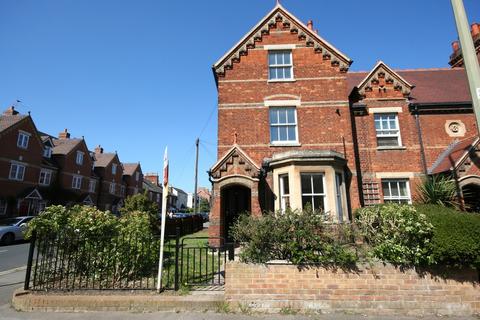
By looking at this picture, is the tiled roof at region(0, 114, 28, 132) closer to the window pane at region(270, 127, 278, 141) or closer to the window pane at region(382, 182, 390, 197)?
the window pane at region(270, 127, 278, 141)

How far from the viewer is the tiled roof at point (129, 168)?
5484cm

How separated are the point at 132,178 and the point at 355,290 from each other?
55.0 metres

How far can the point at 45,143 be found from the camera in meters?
34.7

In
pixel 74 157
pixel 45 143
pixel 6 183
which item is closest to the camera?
pixel 6 183

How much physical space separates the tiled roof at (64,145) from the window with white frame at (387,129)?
126 ft

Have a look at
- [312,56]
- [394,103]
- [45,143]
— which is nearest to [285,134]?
[312,56]

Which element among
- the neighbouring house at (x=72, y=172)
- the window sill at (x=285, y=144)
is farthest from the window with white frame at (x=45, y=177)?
the window sill at (x=285, y=144)

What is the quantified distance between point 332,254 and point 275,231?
1.37 m

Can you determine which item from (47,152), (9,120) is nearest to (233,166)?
(9,120)

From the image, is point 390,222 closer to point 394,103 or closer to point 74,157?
point 394,103

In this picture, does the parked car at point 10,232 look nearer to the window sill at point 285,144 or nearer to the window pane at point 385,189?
the window sill at point 285,144

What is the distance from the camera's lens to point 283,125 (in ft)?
46.4

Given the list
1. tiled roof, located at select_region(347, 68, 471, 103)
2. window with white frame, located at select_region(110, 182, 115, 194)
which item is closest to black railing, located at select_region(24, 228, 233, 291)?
tiled roof, located at select_region(347, 68, 471, 103)

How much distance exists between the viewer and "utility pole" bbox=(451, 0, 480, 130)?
189 inches
